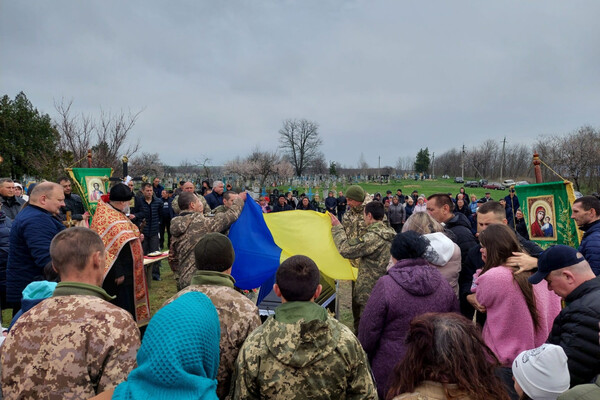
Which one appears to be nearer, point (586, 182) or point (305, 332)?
point (305, 332)

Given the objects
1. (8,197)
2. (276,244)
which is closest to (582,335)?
(276,244)

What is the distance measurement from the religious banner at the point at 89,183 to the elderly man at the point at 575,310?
29.3 feet

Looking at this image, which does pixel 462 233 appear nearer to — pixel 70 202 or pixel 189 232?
pixel 189 232

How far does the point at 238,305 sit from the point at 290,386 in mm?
762

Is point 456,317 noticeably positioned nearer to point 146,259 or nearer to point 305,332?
point 305,332

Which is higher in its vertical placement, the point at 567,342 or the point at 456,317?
the point at 456,317

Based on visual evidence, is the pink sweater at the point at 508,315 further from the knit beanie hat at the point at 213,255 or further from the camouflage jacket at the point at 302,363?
the knit beanie hat at the point at 213,255

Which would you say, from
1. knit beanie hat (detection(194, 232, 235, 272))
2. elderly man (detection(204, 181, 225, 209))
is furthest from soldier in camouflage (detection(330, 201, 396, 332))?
elderly man (detection(204, 181, 225, 209))

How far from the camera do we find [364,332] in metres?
2.82

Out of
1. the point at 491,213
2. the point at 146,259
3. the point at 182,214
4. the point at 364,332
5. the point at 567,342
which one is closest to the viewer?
the point at 567,342

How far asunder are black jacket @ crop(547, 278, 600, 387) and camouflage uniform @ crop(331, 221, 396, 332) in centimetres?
200

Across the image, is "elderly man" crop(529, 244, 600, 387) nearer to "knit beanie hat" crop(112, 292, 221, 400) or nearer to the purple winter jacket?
the purple winter jacket

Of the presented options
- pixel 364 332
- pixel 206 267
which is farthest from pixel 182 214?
pixel 364 332

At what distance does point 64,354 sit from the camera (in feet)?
5.93
